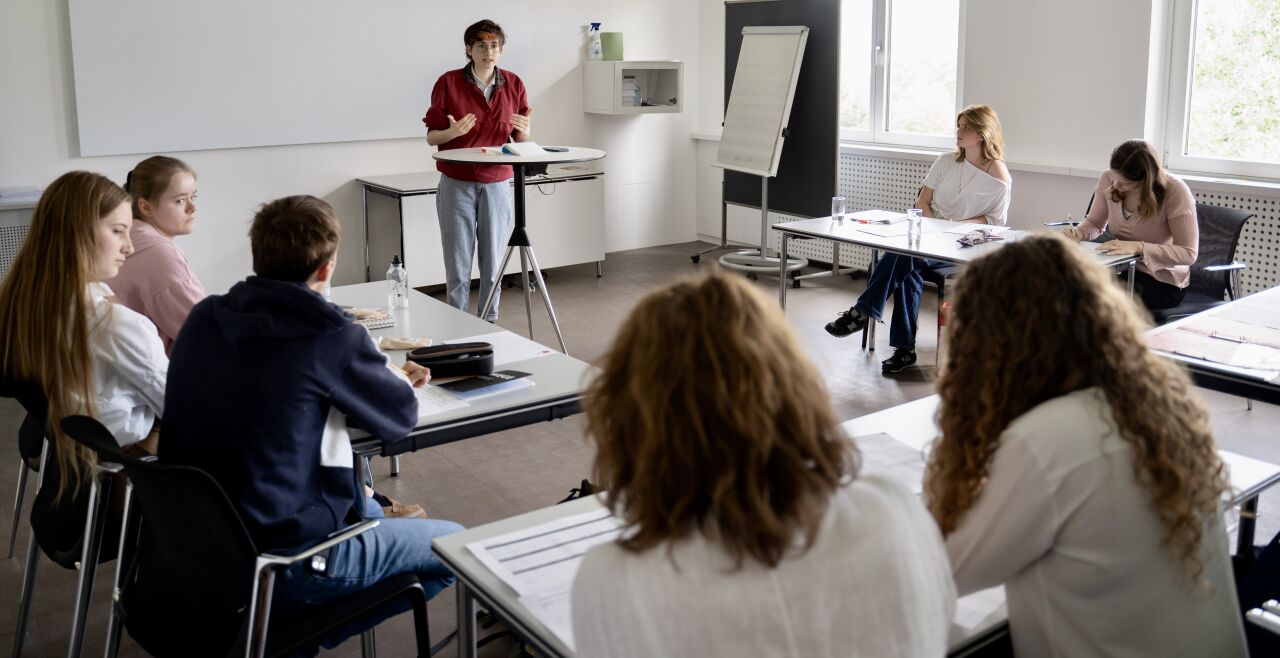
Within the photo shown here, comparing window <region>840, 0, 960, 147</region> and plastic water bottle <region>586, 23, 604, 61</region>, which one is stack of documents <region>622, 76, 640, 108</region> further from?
window <region>840, 0, 960, 147</region>

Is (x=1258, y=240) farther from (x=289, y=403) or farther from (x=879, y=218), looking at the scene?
(x=289, y=403)

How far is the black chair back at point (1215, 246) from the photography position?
4.46 m

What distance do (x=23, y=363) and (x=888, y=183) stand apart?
221 inches

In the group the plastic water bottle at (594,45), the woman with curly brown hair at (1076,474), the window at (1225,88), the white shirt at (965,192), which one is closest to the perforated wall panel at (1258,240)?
the window at (1225,88)

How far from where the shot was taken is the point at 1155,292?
4.33 meters

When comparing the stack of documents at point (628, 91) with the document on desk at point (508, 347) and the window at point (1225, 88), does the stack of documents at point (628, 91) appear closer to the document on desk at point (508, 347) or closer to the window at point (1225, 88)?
the window at point (1225, 88)

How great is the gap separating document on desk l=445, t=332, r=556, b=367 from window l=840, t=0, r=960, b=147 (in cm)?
428

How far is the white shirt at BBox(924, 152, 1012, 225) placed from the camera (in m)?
5.27

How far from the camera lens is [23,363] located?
2246mm

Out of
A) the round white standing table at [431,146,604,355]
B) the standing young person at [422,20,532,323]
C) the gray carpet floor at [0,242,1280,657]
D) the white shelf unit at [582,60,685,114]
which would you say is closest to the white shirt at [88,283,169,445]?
the gray carpet floor at [0,242,1280,657]

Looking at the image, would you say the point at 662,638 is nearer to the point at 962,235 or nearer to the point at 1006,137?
the point at 962,235

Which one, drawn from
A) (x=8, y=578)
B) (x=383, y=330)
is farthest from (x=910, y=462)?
(x=8, y=578)

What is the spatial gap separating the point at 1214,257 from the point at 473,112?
337 cm

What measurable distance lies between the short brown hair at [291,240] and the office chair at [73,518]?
0.51 m
